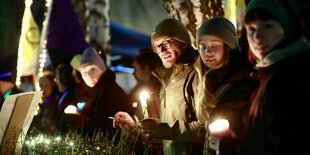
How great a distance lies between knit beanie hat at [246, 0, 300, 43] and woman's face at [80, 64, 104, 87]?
3.35 metres

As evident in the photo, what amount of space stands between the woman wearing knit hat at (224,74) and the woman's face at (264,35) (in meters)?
0.42

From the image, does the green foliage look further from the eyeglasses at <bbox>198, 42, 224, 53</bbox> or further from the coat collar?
the coat collar

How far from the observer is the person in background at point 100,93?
223 inches

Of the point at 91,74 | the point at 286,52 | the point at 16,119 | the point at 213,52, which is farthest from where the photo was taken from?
the point at 91,74

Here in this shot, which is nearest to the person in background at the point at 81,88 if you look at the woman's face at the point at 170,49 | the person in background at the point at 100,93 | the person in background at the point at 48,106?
the person in background at the point at 100,93

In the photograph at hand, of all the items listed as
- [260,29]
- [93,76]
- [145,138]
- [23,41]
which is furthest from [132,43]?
[260,29]

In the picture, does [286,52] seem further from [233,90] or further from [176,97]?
[176,97]

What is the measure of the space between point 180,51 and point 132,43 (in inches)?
439

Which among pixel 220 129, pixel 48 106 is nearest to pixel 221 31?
pixel 220 129

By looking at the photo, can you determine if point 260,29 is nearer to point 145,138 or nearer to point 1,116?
point 145,138

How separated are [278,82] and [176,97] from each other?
5.05 feet

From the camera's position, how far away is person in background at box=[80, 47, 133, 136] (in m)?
5.65

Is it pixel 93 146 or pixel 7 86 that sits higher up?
pixel 7 86

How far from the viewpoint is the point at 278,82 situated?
255 cm
